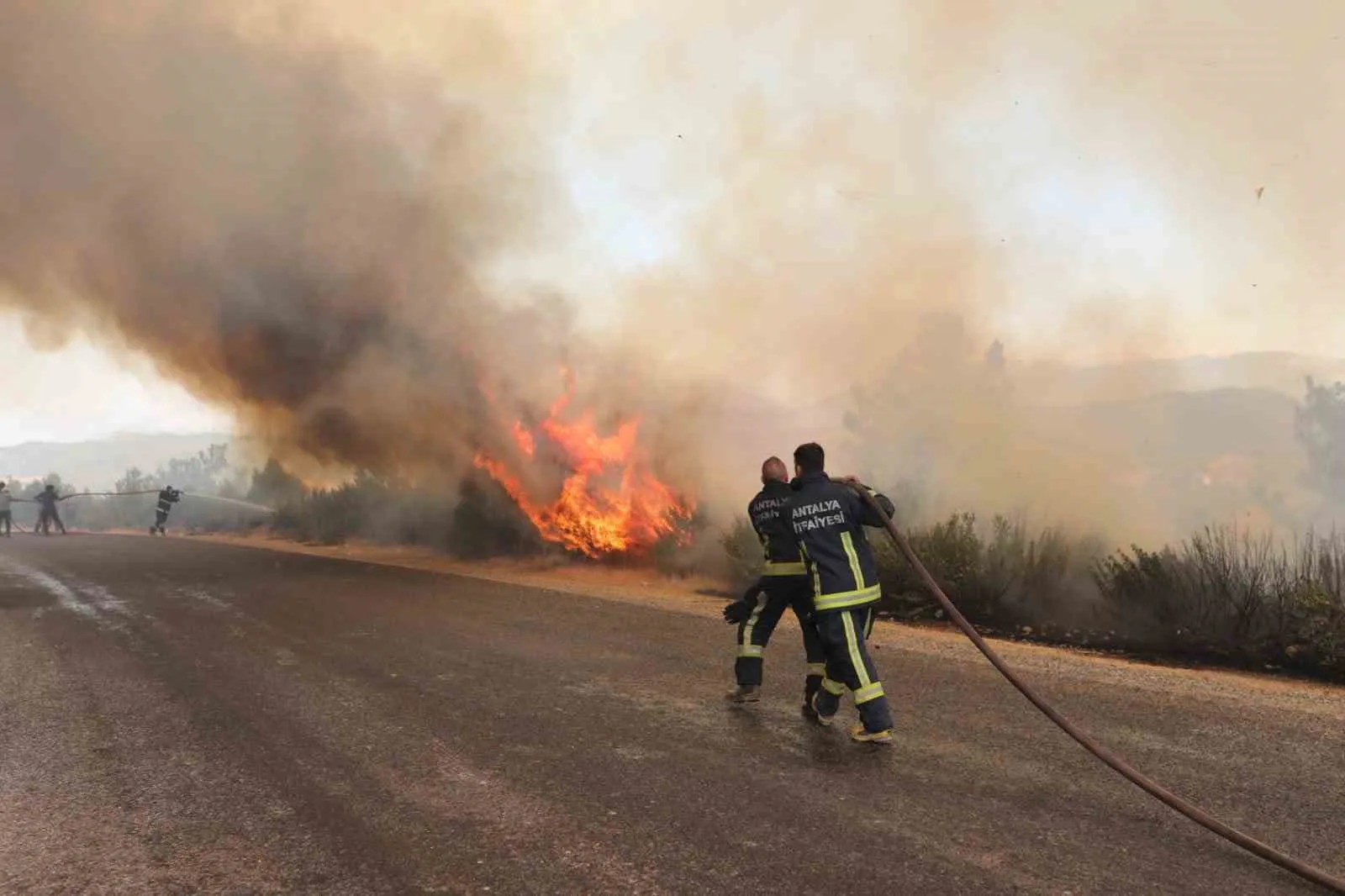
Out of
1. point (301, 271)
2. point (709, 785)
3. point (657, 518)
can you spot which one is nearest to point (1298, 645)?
point (709, 785)

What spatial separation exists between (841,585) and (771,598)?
84 centimetres

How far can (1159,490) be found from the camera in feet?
39.9

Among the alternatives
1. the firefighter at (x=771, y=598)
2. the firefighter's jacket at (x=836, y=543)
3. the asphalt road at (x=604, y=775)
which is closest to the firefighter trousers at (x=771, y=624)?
the firefighter at (x=771, y=598)

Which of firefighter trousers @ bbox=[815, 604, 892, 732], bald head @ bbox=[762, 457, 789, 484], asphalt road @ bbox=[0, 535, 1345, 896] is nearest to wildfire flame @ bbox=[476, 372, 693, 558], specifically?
asphalt road @ bbox=[0, 535, 1345, 896]

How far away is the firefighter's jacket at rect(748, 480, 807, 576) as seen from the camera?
482 cm

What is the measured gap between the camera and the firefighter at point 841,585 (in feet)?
13.3

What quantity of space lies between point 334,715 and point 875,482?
987 cm

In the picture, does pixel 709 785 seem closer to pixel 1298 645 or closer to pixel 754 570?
pixel 1298 645

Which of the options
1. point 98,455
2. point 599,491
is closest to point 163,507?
point 599,491

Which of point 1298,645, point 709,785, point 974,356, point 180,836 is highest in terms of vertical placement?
point 974,356

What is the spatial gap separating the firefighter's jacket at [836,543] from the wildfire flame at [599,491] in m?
8.36

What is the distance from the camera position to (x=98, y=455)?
125 metres

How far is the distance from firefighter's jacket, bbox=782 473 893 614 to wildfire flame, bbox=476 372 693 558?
8.36 m

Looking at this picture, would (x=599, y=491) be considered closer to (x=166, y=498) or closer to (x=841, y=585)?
(x=841, y=585)
